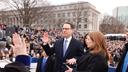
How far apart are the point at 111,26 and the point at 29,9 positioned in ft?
131

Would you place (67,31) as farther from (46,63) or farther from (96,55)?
(96,55)

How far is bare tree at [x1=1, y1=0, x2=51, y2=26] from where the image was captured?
5128cm

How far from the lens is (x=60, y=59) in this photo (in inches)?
223

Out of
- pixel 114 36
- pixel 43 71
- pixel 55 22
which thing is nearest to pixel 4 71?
pixel 43 71

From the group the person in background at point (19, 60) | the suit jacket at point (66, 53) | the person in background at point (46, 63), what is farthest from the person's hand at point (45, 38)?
the person in background at point (19, 60)

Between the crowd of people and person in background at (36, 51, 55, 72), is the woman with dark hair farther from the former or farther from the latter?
person in background at (36, 51, 55, 72)

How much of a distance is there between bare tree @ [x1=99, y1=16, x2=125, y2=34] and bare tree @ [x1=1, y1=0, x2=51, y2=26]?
33.7m

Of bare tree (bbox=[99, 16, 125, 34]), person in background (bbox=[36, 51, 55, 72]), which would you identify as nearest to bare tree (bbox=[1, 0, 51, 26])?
bare tree (bbox=[99, 16, 125, 34])

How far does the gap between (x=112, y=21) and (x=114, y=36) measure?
37.9 metres

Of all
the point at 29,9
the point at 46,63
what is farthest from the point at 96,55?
the point at 29,9

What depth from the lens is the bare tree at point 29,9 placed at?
168 feet

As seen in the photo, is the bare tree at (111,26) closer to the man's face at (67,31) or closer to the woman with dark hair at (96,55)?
the man's face at (67,31)

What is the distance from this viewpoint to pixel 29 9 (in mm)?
51281

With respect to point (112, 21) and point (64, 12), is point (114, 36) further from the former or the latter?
point (64, 12)
